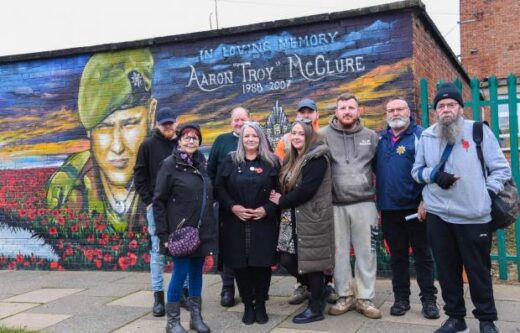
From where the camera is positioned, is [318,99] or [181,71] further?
[181,71]

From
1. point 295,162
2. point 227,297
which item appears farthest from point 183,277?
point 295,162

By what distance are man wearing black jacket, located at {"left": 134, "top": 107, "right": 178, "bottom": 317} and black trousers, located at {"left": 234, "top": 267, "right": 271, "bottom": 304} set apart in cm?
92

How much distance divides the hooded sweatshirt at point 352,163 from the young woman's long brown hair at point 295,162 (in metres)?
0.23

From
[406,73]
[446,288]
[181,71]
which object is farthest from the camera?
[181,71]

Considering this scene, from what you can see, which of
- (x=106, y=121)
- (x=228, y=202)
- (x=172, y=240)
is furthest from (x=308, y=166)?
(x=106, y=121)

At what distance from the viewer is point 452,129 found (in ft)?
12.7

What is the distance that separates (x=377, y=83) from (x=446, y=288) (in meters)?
2.71

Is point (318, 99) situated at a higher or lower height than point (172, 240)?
higher

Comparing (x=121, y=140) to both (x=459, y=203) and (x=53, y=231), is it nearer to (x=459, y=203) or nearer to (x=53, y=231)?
(x=53, y=231)

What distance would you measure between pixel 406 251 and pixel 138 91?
4.22m

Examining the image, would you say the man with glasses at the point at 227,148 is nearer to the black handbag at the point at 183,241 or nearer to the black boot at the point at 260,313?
the black boot at the point at 260,313

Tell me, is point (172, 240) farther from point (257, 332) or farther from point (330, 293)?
point (330, 293)

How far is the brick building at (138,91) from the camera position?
5.99m

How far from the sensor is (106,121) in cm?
718
